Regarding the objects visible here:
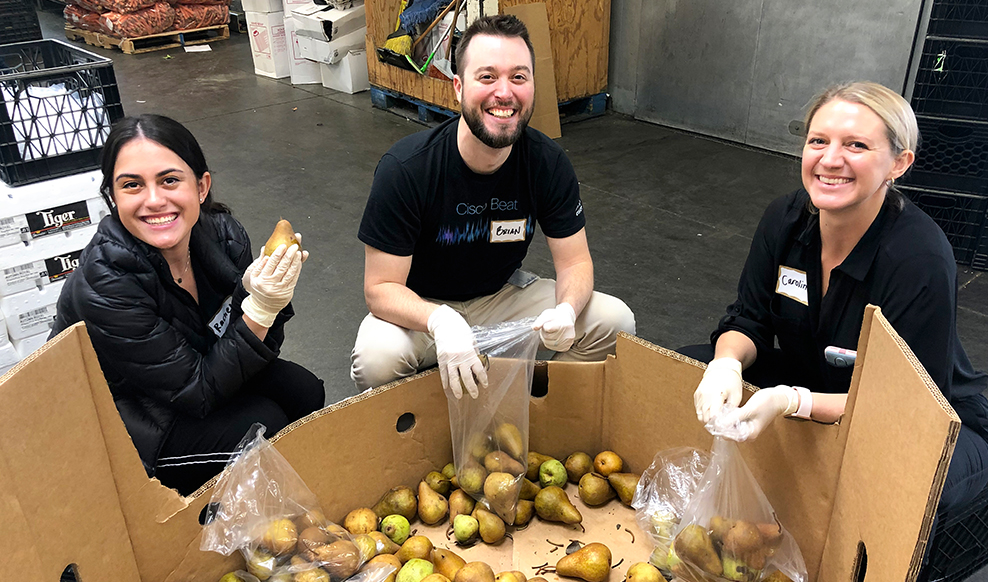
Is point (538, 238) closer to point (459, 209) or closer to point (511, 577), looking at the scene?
point (459, 209)

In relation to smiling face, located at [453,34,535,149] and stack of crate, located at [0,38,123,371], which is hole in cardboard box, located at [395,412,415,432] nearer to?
smiling face, located at [453,34,535,149]

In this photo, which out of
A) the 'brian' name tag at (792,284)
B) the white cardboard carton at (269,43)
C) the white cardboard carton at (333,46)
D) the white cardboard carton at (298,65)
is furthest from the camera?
the white cardboard carton at (269,43)

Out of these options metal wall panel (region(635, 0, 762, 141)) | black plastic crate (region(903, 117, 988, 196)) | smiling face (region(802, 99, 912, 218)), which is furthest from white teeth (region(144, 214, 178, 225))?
metal wall panel (region(635, 0, 762, 141))

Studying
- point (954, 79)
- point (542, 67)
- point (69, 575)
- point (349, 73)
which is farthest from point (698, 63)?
point (69, 575)

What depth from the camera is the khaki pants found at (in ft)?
6.58

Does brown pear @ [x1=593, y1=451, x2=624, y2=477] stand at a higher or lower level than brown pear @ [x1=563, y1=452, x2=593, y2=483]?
higher

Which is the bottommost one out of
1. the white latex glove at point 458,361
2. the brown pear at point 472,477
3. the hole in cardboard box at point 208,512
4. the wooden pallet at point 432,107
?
the wooden pallet at point 432,107

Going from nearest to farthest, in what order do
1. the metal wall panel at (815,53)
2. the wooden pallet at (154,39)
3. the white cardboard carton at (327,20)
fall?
the metal wall panel at (815,53) → the white cardboard carton at (327,20) → the wooden pallet at (154,39)

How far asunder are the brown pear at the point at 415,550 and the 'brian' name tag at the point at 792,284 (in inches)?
38.0

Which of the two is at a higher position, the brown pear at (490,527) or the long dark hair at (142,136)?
the long dark hair at (142,136)

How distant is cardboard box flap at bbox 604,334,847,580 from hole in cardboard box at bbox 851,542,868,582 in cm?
11

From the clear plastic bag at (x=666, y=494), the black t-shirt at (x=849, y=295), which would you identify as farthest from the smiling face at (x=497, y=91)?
the clear plastic bag at (x=666, y=494)

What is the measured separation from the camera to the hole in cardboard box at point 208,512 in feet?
4.83

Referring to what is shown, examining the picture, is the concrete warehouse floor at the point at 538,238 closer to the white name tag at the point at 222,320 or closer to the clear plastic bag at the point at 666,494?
the white name tag at the point at 222,320
